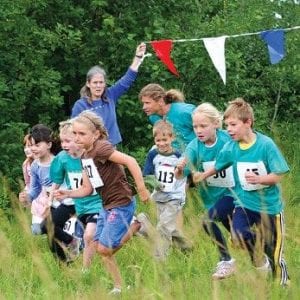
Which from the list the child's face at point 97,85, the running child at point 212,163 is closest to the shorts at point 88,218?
the running child at point 212,163

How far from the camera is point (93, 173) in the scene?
21.0ft

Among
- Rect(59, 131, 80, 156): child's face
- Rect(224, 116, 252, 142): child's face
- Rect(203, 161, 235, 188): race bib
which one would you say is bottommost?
Rect(203, 161, 235, 188): race bib

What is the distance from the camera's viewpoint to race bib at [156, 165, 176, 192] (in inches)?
295

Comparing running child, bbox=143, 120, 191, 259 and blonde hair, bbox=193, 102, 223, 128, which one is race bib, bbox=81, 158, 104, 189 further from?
running child, bbox=143, 120, 191, 259

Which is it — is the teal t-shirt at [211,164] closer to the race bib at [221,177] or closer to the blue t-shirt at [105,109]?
the race bib at [221,177]

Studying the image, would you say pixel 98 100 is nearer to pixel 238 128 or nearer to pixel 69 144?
pixel 69 144

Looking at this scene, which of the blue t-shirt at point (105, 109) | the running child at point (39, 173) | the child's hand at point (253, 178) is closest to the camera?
the child's hand at point (253, 178)

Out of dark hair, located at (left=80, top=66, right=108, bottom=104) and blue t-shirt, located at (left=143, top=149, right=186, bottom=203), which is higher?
dark hair, located at (left=80, top=66, right=108, bottom=104)

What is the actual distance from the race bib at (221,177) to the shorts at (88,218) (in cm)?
93

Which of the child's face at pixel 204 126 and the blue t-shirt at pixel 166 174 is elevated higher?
the child's face at pixel 204 126

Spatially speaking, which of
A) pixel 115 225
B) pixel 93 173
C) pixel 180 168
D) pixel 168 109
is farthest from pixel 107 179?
pixel 168 109

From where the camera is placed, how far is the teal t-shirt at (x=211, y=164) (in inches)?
267

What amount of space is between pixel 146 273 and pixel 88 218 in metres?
1.92

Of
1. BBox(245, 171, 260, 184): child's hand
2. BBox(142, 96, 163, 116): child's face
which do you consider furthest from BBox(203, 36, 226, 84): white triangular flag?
BBox(245, 171, 260, 184): child's hand
